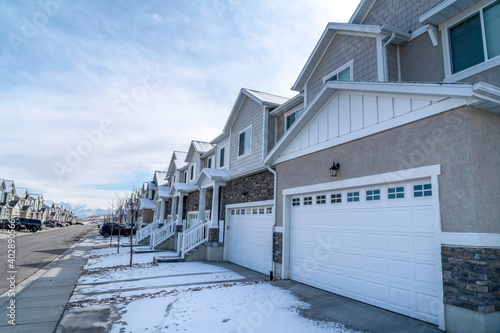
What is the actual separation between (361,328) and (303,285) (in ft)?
10.5

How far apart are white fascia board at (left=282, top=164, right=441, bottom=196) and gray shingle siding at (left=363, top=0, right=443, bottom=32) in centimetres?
485

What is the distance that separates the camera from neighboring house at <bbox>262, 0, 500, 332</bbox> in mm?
4656

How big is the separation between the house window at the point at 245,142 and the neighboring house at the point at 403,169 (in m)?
4.27

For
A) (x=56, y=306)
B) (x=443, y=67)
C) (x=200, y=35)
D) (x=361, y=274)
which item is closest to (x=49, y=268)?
(x=56, y=306)

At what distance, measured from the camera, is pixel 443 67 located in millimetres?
7363

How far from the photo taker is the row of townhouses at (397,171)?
4.67m

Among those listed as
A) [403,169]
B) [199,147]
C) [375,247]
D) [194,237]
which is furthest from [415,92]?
[199,147]

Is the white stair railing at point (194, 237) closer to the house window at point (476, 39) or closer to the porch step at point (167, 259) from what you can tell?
the porch step at point (167, 259)

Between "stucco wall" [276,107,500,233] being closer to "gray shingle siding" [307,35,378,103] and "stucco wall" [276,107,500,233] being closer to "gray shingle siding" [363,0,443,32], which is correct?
"gray shingle siding" [307,35,378,103]

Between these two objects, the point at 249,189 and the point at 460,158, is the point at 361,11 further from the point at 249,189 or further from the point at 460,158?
the point at 249,189

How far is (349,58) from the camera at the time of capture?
372 inches

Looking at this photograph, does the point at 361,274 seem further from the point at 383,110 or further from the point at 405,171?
the point at 383,110

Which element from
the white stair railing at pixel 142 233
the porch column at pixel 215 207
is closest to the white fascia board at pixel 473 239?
the porch column at pixel 215 207

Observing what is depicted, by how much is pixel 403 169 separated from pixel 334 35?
6295 millimetres
